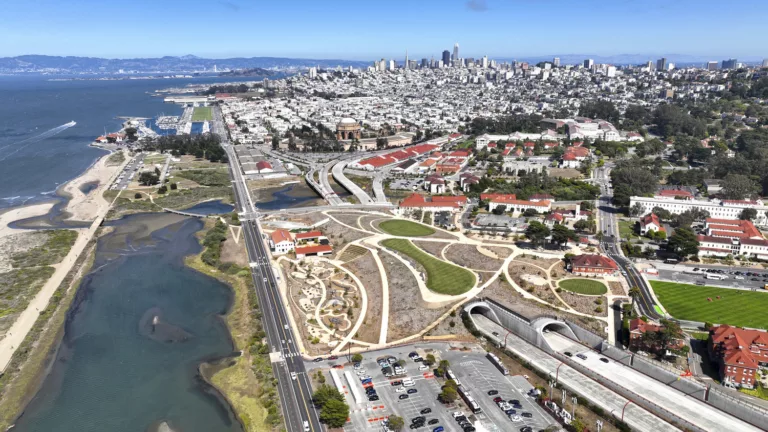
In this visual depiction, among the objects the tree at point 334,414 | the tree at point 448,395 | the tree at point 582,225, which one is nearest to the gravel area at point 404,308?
the tree at point 448,395

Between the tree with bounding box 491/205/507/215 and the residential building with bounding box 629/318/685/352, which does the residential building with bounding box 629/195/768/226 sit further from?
the residential building with bounding box 629/318/685/352

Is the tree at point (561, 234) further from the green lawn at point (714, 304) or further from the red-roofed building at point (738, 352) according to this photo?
the red-roofed building at point (738, 352)

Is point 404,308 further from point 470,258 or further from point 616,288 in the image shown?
point 616,288

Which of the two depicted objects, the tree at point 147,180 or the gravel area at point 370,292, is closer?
the gravel area at point 370,292

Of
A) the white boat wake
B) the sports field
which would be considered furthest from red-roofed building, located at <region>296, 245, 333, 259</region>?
the sports field

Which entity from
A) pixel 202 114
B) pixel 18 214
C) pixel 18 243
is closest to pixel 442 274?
pixel 18 243
